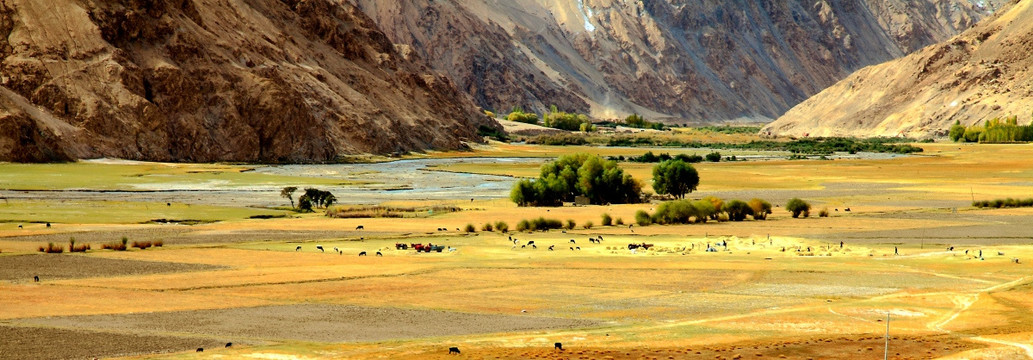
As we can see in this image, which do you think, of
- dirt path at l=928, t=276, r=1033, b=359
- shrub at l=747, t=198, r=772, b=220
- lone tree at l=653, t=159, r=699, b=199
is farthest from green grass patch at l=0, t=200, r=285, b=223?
A: dirt path at l=928, t=276, r=1033, b=359

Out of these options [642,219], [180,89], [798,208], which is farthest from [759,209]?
[180,89]

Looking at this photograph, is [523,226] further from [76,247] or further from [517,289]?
[517,289]

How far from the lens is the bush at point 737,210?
185 feet

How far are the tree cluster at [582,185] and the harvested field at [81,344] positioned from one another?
138ft

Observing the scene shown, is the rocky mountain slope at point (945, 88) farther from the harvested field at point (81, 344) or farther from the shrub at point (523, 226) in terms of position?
the harvested field at point (81, 344)

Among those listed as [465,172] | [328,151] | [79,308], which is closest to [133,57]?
[328,151]

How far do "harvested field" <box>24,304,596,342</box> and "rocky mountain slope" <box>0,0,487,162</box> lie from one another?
62.7m

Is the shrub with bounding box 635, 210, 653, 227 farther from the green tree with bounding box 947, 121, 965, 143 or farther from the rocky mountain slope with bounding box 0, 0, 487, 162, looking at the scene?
the green tree with bounding box 947, 121, 965, 143

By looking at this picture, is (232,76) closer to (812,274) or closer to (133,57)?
(133,57)

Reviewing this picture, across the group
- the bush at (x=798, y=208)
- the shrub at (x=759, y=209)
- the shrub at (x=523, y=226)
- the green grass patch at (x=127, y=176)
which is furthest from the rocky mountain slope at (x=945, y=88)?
the shrub at (x=523, y=226)

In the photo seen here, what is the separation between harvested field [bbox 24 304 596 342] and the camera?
24.7 meters

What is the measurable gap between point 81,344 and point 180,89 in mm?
79738

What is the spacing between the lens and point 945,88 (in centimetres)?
16638

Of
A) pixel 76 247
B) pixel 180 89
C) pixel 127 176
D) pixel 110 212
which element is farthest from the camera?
pixel 180 89
